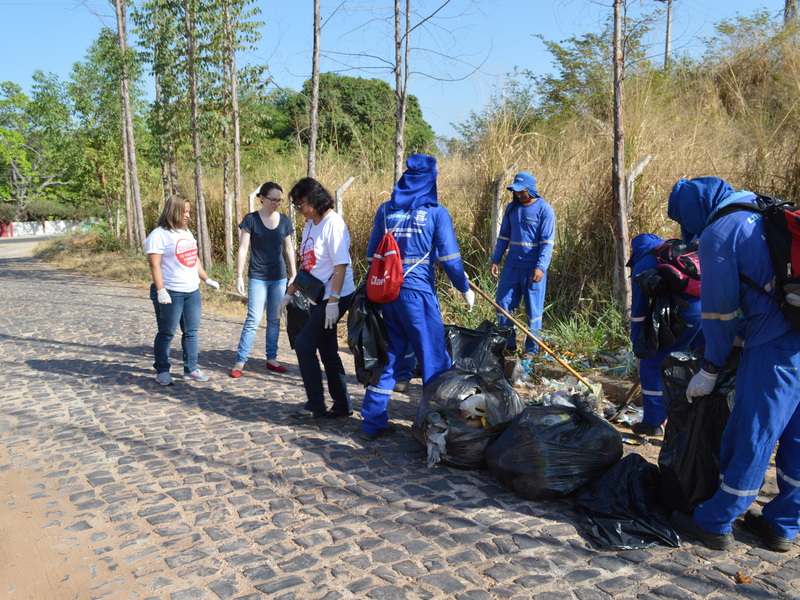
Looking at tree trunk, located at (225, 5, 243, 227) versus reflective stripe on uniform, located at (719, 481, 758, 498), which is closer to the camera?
reflective stripe on uniform, located at (719, 481, 758, 498)

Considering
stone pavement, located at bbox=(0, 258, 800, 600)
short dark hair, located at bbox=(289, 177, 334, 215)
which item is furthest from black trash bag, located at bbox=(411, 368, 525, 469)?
short dark hair, located at bbox=(289, 177, 334, 215)

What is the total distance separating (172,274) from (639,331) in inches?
155

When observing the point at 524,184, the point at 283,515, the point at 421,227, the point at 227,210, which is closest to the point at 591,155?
the point at 524,184

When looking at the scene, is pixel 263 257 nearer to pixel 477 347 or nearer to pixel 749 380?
pixel 477 347

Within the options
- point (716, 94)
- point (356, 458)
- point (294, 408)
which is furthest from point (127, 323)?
point (716, 94)

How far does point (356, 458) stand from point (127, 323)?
6.47m

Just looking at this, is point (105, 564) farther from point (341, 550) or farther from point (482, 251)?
point (482, 251)

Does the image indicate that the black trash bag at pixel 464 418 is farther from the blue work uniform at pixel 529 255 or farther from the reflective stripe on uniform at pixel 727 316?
the blue work uniform at pixel 529 255

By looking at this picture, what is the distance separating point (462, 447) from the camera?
405 centimetres

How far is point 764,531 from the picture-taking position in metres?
3.16

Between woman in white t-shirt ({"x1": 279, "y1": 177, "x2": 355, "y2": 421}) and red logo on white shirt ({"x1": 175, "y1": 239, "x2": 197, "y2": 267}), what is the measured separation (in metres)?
1.32

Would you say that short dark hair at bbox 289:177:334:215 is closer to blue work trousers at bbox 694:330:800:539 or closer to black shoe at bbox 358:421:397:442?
black shoe at bbox 358:421:397:442

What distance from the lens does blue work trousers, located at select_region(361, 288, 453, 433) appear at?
447 centimetres

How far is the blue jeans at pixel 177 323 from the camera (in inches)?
230
